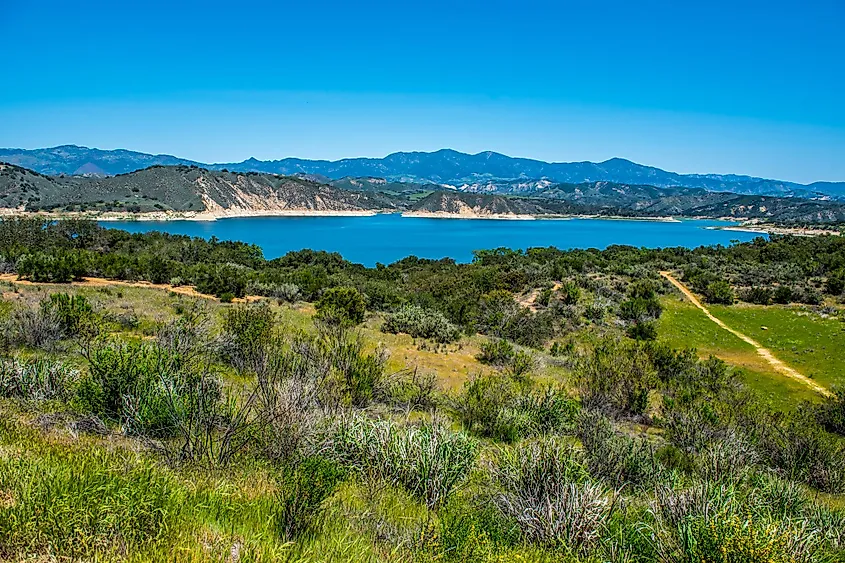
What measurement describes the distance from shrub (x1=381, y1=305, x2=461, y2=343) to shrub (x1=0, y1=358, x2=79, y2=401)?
11.6m

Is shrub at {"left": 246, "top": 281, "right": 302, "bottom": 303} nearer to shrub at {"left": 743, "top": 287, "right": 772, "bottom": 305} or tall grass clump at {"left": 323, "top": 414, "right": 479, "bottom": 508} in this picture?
tall grass clump at {"left": 323, "top": 414, "right": 479, "bottom": 508}

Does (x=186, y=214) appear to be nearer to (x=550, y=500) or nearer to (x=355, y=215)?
(x=355, y=215)

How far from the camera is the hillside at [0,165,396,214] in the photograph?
9762 cm

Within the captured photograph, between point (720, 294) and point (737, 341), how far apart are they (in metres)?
7.46

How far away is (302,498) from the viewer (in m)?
3.05

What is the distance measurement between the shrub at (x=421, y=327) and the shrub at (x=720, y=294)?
18447 mm

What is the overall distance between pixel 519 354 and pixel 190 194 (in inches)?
4779

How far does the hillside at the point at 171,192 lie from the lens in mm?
97625

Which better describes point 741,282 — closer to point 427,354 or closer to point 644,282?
point 644,282

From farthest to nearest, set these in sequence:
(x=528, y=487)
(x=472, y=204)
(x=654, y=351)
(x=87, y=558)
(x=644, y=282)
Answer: (x=472, y=204) < (x=644, y=282) < (x=654, y=351) < (x=528, y=487) < (x=87, y=558)

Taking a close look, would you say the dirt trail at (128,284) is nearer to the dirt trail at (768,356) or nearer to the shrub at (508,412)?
the shrub at (508,412)

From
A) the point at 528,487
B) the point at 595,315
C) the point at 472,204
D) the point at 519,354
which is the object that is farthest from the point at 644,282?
the point at 472,204

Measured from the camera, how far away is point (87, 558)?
2.29 meters

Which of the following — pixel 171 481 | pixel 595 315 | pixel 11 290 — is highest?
pixel 171 481
